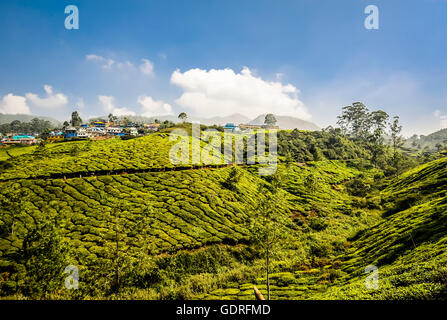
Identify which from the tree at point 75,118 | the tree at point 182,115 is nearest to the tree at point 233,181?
the tree at point 182,115

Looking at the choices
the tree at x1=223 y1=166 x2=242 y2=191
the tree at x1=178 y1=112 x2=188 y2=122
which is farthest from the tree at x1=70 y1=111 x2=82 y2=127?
the tree at x1=223 y1=166 x2=242 y2=191

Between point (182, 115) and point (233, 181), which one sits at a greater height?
point (182, 115)

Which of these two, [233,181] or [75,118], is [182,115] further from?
[75,118]

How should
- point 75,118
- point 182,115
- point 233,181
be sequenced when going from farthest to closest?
point 75,118 < point 182,115 < point 233,181

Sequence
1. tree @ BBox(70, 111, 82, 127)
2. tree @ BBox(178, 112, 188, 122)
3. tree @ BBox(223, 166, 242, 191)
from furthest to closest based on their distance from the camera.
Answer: tree @ BBox(70, 111, 82, 127)
tree @ BBox(178, 112, 188, 122)
tree @ BBox(223, 166, 242, 191)

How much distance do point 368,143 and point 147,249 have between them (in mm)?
178739

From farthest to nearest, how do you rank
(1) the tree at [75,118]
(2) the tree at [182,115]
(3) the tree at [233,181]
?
(1) the tree at [75,118] < (2) the tree at [182,115] < (3) the tree at [233,181]

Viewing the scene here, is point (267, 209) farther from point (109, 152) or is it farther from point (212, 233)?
point (109, 152)

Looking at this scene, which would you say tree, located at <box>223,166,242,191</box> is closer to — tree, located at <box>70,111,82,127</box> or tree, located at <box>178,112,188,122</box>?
tree, located at <box>178,112,188,122</box>

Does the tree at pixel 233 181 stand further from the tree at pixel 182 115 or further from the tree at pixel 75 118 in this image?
the tree at pixel 75 118

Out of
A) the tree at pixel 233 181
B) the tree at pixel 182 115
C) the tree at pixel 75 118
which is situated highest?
the tree at pixel 75 118

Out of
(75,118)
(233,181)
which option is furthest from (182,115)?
(75,118)

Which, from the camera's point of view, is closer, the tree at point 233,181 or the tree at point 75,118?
the tree at point 233,181

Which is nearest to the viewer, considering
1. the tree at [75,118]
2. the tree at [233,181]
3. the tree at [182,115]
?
the tree at [233,181]
